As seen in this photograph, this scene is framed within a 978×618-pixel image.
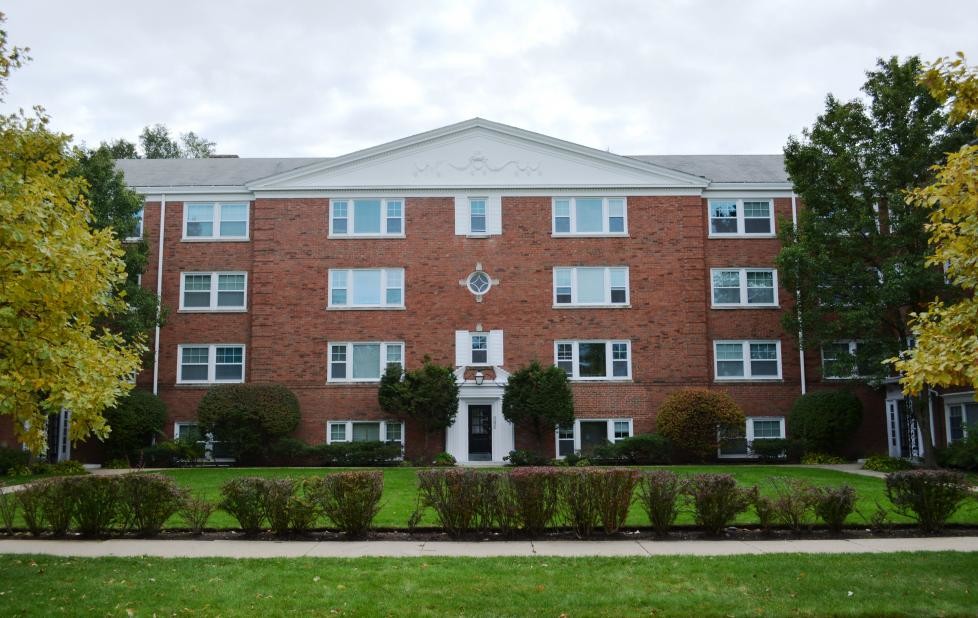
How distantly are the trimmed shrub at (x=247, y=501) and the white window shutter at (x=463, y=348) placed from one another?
17.3 m

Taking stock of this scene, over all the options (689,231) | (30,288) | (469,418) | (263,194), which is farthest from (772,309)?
(30,288)

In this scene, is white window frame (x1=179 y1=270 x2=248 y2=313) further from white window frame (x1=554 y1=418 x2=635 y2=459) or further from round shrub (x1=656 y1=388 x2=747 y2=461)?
round shrub (x1=656 y1=388 x2=747 y2=461)

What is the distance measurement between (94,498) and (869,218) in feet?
69.6

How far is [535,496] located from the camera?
1244 centimetres

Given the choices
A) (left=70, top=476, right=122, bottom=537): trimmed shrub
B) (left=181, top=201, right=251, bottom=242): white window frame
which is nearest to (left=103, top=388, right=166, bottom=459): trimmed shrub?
(left=181, top=201, right=251, bottom=242): white window frame

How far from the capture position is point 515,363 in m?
29.9

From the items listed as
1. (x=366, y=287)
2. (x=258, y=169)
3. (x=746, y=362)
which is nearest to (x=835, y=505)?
(x=746, y=362)

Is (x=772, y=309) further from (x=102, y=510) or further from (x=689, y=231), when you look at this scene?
(x=102, y=510)

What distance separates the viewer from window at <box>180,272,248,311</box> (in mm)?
30984

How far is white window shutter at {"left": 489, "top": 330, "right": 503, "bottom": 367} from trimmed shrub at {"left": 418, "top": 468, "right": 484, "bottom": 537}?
17.2 meters

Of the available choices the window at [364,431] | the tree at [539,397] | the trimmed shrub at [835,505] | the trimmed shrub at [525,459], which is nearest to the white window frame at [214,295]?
the window at [364,431]

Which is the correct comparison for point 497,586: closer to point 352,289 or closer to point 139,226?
point 352,289

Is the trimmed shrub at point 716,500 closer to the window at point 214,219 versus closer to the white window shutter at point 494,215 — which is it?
the white window shutter at point 494,215

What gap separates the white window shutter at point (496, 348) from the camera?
2987cm
